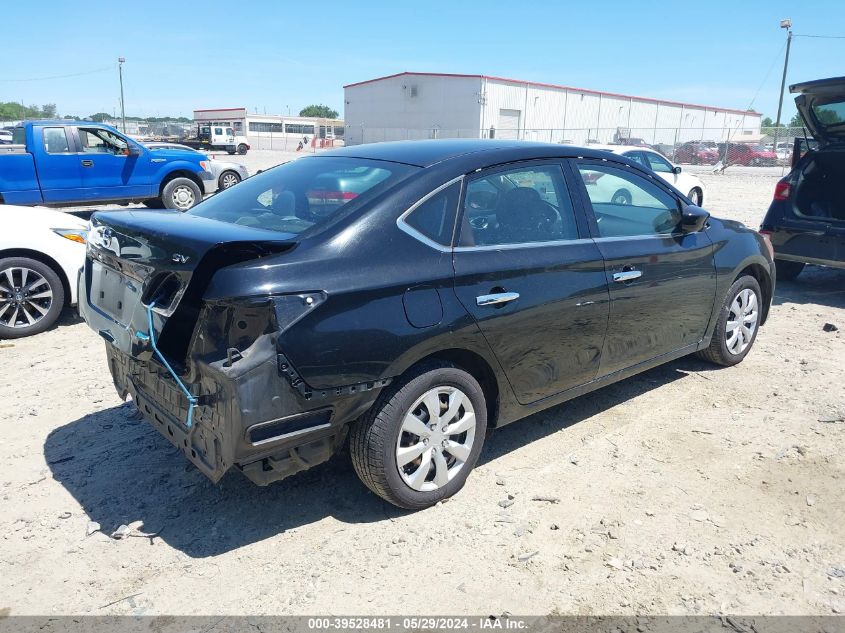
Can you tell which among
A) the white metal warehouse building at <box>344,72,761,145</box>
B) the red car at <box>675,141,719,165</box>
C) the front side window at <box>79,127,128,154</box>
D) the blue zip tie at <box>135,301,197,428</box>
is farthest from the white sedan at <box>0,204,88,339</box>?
the white metal warehouse building at <box>344,72,761,145</box>

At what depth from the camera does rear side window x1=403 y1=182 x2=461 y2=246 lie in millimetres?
3223

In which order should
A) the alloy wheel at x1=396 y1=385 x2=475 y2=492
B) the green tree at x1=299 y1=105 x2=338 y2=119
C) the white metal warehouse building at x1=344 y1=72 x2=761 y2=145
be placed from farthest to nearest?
1. the green tree at x1=299 y1=105 x2=338 y2=119
2. the white metal warehouse building at x1=344 y1=72 x2=761 y2=145
3. the alloy wheel at x1=396 y1=385 x2=475 y2=492

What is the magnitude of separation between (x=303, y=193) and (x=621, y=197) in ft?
6.90

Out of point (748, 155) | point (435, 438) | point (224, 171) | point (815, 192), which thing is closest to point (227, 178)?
point (224, 171)

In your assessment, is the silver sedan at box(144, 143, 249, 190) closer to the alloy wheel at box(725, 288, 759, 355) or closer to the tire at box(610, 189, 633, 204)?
the tire at box(610, 189, 633, 204)

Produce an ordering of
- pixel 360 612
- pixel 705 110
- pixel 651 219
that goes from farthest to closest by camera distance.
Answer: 1. pixel 705 110
2. pixel 651 219
3. pixel 360 612

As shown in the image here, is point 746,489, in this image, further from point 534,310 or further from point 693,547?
point 534,310

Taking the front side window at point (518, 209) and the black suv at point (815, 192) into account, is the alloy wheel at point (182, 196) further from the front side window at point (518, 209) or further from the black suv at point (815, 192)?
the front side window at point (518, 209)

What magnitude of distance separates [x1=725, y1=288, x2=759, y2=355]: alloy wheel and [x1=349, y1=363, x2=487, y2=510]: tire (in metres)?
2.72

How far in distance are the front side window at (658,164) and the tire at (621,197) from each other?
10.1 m

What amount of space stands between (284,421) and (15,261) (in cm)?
425

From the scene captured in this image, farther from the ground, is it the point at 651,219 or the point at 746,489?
the point at 651,219

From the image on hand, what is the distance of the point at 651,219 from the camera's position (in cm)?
445

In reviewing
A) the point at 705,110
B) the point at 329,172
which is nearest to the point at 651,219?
the point at 329,172
